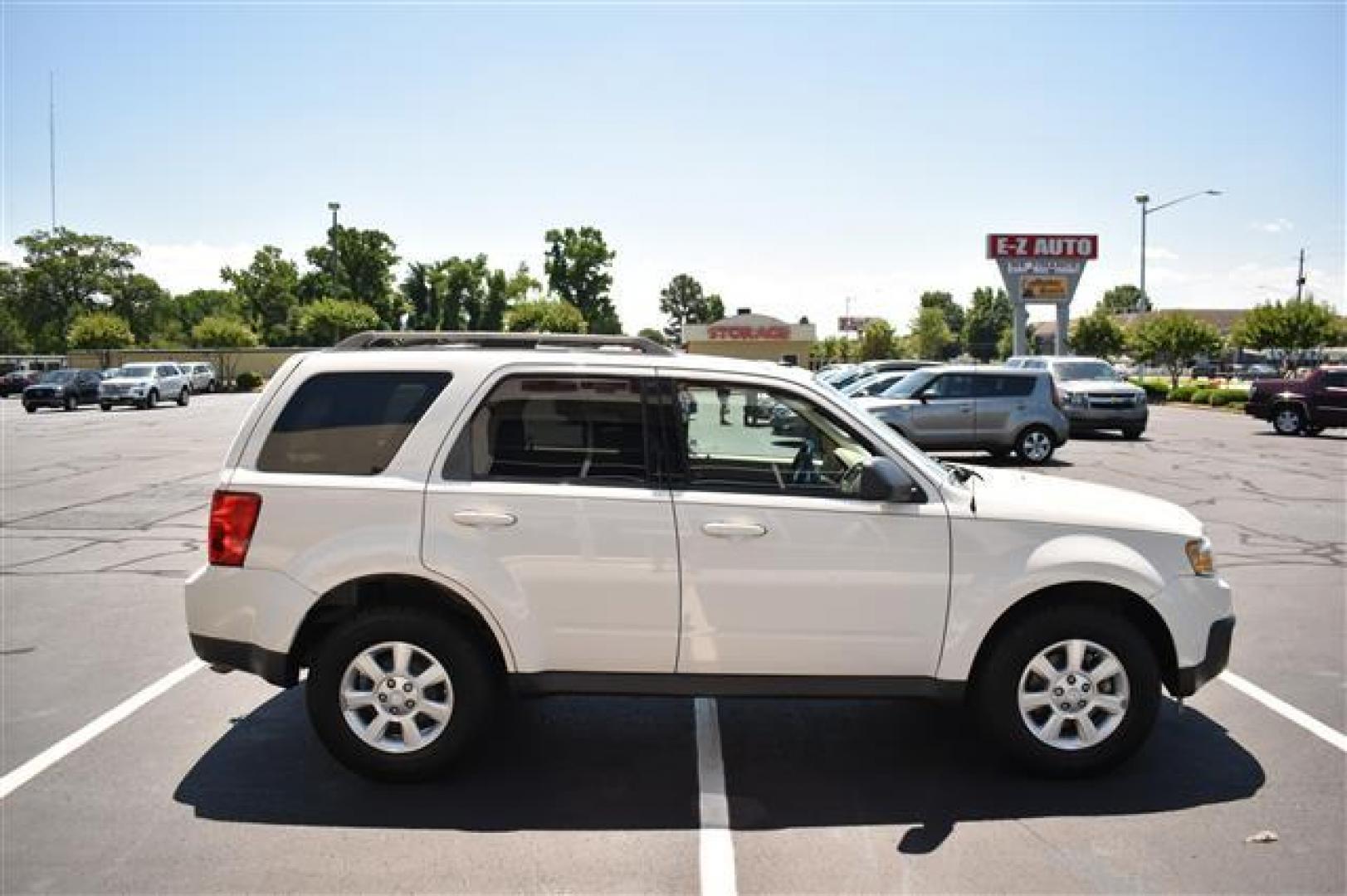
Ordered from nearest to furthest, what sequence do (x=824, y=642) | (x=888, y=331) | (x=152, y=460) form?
(x=824, y=642), (x=152, y=460), (x=888, y=331)

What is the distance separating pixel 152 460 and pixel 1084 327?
198 ft

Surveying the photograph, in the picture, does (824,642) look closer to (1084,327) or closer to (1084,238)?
(1084,238)

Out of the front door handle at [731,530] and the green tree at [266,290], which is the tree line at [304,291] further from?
the front door handle at [731,530]

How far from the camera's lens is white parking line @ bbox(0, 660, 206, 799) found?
434cm

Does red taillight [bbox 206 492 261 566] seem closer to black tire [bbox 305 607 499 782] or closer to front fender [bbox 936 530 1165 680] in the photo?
black tire [bbox 305 607 499 782]

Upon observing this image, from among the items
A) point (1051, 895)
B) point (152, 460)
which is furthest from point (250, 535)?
point (152, 460)

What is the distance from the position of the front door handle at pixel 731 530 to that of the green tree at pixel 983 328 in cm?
12116

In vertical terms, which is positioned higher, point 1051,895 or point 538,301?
point 538,301

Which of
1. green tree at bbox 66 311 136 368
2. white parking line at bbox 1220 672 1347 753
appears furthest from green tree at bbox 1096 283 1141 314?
white parking line at bbox 1220 672 1347 753

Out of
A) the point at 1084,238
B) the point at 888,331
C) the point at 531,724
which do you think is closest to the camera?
the point at 531,724

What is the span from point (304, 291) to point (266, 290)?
3192 mm

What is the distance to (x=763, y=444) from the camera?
15.4 ft

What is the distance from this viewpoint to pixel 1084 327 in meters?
65.6

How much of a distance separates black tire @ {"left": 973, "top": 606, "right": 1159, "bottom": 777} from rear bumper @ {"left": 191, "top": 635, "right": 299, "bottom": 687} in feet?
9.72
